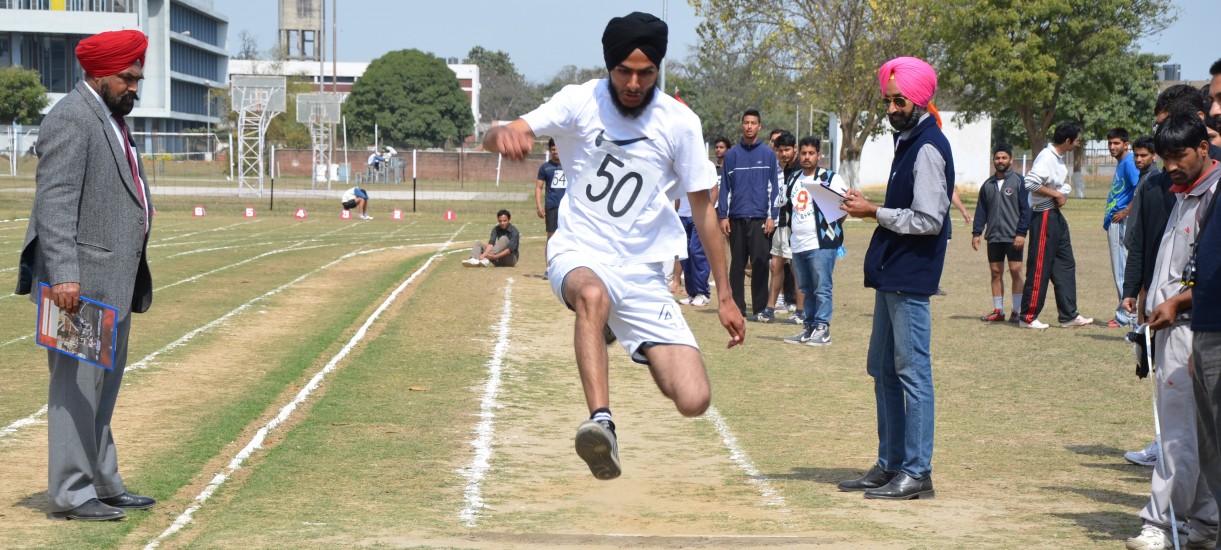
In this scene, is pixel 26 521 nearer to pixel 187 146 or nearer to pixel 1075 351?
pixel 1075 351

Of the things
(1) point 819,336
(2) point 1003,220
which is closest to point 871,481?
(1) point 819,336

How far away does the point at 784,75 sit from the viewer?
44.0 metres

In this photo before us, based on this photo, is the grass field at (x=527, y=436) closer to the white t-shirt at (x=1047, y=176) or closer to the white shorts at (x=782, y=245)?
the white shorts at (x=782, y=245)

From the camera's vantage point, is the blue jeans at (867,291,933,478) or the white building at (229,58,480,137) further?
the white building at (229,58,480,137)

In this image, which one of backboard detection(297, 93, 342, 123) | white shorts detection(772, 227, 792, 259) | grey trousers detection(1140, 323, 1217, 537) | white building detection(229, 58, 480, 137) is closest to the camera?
grey trousers detection(1140, 323, 1217, 537)

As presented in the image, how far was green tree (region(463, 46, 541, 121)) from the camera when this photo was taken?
12862 cm

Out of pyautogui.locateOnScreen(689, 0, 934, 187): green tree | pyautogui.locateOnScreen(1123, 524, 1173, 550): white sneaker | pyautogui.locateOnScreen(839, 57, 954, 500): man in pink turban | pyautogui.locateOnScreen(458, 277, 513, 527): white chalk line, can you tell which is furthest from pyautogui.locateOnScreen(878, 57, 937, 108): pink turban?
pyautogui.locateOnScreen(689, 0, 934, 187): green tree

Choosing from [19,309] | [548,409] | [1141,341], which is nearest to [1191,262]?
[1141,341]

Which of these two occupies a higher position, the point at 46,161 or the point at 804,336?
the point at 46,161

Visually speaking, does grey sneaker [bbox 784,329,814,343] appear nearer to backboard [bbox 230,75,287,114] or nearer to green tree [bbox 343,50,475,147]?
backboard [bbox 230,75,287,114]

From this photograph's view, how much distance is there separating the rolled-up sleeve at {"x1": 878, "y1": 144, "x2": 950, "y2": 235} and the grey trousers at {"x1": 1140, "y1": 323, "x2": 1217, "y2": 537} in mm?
1241

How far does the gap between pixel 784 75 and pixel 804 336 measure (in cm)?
3217

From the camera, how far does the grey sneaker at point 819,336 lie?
12695mm

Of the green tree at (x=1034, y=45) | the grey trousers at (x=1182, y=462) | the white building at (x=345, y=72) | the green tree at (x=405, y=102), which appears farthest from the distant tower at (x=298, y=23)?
the grey trousers at (x=1182, y=462)
